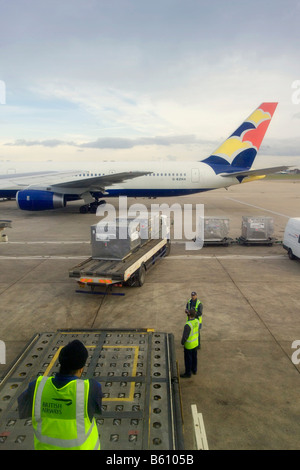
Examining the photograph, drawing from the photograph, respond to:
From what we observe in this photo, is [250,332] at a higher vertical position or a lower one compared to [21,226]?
lower

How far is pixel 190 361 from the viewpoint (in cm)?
648

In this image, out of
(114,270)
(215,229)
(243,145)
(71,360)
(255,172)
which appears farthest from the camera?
(243,145)

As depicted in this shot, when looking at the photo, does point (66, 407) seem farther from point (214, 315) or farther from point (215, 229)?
point (215, 229)

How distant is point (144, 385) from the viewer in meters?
5.35

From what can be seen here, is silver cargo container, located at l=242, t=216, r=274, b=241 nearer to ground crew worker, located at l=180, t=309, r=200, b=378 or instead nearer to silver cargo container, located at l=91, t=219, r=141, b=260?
silver cargo container, located at l=91, t=219, r=141, b=260

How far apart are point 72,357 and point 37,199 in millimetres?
23685

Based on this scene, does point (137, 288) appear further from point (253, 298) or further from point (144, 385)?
point (144, 385)

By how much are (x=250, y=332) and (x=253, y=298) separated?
7.76 ft

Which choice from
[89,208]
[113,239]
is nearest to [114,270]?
[113,239]

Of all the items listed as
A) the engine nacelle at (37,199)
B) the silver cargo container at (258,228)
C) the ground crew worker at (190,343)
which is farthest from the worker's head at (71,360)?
the engine nacelle at (37,199)

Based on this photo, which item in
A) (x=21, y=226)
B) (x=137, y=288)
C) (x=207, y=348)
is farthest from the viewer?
(x=21, y=226)

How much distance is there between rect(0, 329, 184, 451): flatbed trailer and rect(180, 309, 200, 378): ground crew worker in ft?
1.09

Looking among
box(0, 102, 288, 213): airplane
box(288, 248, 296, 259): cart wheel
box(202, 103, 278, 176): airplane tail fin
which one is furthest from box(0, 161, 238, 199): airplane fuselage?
box(288, 248, 296, 259): cart wheel
